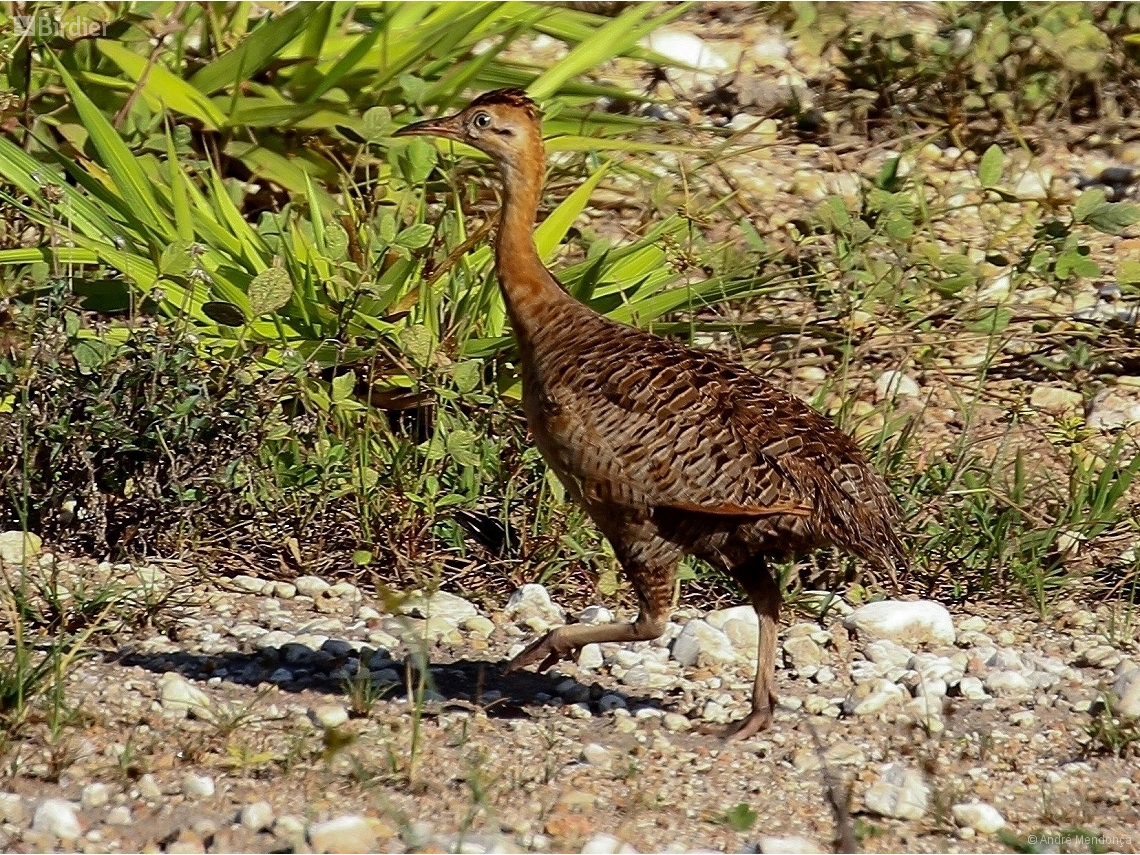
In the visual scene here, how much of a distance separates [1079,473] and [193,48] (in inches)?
174

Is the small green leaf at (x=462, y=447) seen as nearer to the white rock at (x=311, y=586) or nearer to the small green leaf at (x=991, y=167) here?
the white rock at (x=311, y=586)

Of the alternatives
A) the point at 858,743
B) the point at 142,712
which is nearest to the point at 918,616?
the point at 858,743

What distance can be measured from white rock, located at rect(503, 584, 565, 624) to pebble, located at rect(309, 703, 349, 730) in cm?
99

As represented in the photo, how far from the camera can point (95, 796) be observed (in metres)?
4.18

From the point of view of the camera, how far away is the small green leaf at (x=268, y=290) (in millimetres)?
5531

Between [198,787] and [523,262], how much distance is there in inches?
75.8

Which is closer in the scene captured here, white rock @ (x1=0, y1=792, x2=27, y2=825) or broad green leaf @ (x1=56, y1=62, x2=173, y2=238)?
white rock @ (x1=0, y1=792, x2=27, y2=825)

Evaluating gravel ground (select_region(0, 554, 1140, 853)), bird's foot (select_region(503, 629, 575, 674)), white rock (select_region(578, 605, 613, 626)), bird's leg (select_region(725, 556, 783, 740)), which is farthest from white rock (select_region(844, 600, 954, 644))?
bird's foot (select_region(503, 629, 575, 674))

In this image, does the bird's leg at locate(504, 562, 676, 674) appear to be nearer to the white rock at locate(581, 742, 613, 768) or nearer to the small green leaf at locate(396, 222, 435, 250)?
the white rock at locate(581, 742, 613, 768)

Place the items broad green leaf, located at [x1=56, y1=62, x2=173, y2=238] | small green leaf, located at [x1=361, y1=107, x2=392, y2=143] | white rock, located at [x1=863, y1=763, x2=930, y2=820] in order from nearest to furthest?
white rock, located at [x1=863, y1=763, x2=930, y2=820] < small green leaf, located at [x1=361, y1=107, x2=392, y2=143] < broad green leaf, located at [x1=56, y1=62, x2=173, y2=238]

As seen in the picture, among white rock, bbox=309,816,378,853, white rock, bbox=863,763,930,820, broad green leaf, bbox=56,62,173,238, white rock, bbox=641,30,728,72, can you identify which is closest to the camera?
white rock, bbox=309,816,378,853

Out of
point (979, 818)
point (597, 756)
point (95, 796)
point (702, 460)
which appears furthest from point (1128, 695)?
point (95, 796)

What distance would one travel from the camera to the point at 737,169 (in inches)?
331

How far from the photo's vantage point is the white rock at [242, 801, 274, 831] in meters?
4.09
